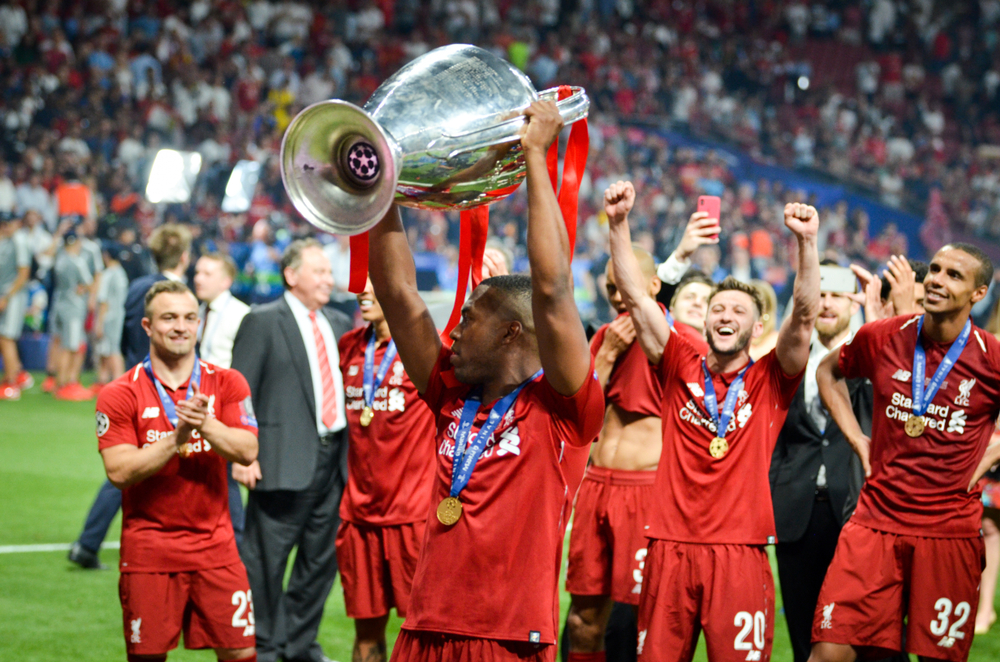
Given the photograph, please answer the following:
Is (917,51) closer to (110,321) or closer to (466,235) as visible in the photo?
(110,321)

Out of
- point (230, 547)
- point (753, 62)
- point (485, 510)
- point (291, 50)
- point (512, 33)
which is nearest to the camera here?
point (485, 510)

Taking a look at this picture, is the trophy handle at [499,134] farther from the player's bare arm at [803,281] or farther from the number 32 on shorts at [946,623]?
the number 32 on shorts at [946,623]

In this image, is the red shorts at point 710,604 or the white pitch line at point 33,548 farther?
the white pitch line at point 33,548

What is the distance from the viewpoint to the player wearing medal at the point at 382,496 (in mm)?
4914

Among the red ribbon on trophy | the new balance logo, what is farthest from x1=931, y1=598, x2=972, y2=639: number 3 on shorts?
the red ribbon on trophy

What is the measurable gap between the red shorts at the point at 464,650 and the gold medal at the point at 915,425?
7.54ft

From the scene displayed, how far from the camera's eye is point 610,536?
16.3ft

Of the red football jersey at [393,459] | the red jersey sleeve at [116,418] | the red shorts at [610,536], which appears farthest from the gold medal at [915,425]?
the red jersey sleeve at [116,418]

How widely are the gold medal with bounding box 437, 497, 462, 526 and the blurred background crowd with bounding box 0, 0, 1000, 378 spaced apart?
372 inches

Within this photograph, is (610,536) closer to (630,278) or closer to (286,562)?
(630,278)

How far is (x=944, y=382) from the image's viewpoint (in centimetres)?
444

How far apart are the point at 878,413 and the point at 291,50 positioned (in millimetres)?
19019

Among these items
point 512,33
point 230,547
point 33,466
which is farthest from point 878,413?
point 512,33

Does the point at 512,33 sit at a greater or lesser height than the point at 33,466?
greater
